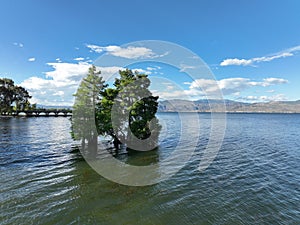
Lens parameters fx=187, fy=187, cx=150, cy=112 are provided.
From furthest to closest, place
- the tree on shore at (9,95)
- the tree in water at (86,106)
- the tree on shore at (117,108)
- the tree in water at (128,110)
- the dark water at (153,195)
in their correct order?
the tree on shore at (9,95) < the tree in water at (128,110) < the tree on shore at (117,108) < the tree in water at (86,106) < the dark water at (153,195)

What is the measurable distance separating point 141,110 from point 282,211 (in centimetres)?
2059

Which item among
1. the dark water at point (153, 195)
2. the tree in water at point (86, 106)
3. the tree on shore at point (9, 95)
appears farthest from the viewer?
the tree on shore at point (9, 95)

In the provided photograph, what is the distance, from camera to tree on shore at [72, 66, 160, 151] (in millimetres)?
25719

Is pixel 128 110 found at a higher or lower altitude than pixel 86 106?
lower

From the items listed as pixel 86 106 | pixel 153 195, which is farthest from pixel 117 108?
pixel 153 195

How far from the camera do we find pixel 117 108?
27.4 meters

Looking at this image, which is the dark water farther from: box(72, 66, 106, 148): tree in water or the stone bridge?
the stone bridge

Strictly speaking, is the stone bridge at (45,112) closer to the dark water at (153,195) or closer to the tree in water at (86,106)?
the tree in water at (86,106)

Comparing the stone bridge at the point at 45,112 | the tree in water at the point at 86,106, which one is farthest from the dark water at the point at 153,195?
the stone bridge at the point at 45,112

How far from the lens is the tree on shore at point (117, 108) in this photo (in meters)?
25.7

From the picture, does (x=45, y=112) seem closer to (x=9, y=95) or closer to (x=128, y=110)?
(x=9, y=95)

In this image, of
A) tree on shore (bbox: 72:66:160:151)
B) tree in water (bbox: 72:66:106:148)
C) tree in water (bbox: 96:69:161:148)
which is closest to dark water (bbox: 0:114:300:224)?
tree in water (bbox: 72:66:106:148)

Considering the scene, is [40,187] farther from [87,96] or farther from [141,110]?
[141,110]

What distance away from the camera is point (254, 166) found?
20.7m
